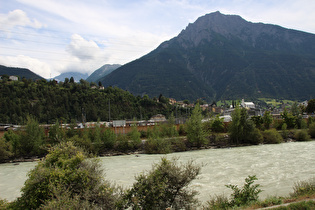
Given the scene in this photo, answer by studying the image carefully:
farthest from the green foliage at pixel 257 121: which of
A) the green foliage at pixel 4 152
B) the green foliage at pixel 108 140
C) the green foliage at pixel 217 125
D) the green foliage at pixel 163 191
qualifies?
the green foliage at pixel 4 152

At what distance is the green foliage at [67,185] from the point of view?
8.29m

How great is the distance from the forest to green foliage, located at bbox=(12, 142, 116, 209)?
86302mm

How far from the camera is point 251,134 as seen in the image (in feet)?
153

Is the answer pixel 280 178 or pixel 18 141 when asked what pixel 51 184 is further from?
pixel 18 141

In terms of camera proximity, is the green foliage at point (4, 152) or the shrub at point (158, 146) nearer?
the green foliage at point (4, 152)

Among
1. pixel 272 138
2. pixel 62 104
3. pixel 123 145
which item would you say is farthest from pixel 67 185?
pixel 62 104

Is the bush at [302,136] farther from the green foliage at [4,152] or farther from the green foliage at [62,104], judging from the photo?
the green foliage at [62,104]

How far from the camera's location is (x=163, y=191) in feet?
29.2

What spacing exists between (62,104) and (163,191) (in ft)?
367

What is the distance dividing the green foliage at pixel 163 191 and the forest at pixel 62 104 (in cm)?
8719

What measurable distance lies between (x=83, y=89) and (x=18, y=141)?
3446 inches

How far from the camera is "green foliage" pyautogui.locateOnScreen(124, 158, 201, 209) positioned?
8828 mm

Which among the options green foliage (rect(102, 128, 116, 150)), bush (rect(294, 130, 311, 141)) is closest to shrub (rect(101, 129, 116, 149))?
green foliage (rect(102, 128, 116, 150))

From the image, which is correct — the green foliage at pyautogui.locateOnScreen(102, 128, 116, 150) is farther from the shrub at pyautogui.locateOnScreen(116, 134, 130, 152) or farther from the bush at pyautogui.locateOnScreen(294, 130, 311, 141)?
the bush at pyautogui.locateOnScreen(294, 130, 311, 141)
